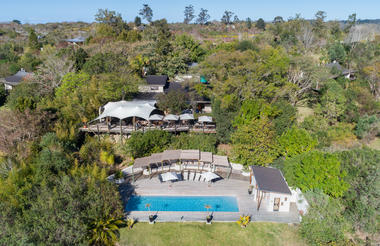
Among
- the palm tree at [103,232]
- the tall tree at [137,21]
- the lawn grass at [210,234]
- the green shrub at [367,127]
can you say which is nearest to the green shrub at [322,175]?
the lawn grass at [210,234]

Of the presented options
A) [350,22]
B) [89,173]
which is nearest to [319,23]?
[350,22]

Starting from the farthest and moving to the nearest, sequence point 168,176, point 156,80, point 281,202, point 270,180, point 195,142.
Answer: point 156,80 < point 195,142 < point 168,176 < point 270,180 < point 281,202

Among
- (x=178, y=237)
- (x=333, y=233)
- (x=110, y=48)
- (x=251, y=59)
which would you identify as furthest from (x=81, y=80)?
(x=333, y=233)

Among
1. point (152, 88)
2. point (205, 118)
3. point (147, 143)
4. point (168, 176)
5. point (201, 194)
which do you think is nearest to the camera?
point (201, 194)

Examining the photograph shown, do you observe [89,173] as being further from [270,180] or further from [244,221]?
[270,180]

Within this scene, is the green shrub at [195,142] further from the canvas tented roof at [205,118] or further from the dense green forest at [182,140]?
the canvas tented roof at [205,118]

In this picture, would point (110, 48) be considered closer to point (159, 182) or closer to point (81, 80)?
point (81, 80)
